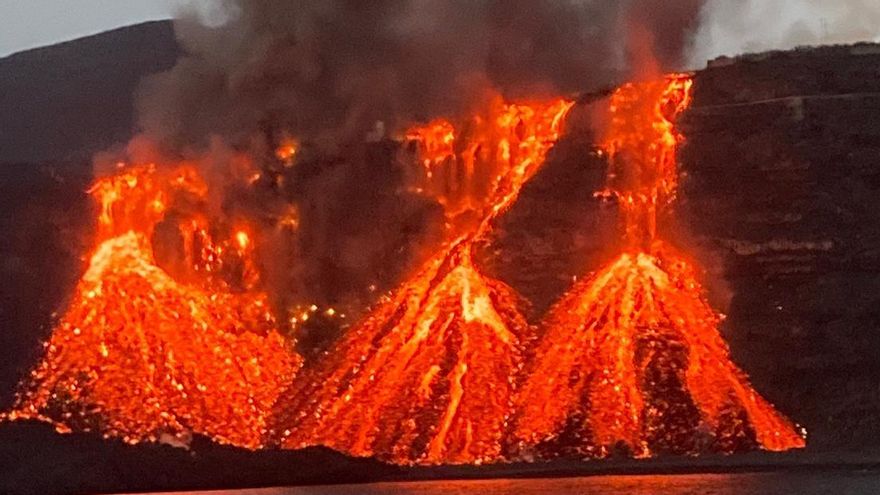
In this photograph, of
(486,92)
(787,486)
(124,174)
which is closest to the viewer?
(787,486)

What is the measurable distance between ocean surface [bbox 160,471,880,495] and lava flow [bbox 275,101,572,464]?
27.8ft

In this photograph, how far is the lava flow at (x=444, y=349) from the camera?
100750 mm

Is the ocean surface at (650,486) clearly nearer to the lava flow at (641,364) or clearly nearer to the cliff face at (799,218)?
the lava flow at (641,364)

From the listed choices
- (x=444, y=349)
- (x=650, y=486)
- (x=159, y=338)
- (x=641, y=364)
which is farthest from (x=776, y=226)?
(x=159, y=338)

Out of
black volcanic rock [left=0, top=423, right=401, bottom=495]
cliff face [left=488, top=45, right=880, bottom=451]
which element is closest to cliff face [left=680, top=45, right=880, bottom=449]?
cliff face [left=488, top=45, right=880, bottom=451]

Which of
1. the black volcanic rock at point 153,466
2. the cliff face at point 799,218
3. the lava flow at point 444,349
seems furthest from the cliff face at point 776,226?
the black volcanic rock at point 153,466

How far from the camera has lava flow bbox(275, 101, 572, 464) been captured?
101 meters

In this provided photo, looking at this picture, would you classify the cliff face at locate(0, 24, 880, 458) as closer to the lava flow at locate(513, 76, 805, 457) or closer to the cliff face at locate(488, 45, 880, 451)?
the cliff face at locate(488, 45, 880, 451)

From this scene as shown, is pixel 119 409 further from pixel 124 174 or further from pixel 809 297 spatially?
pixel 809 297

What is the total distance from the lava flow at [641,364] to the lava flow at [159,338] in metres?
Result: 20.2

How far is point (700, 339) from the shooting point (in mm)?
103875

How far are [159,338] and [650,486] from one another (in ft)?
155

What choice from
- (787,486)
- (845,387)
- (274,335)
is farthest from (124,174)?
(787,486)

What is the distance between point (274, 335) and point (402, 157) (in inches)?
634
